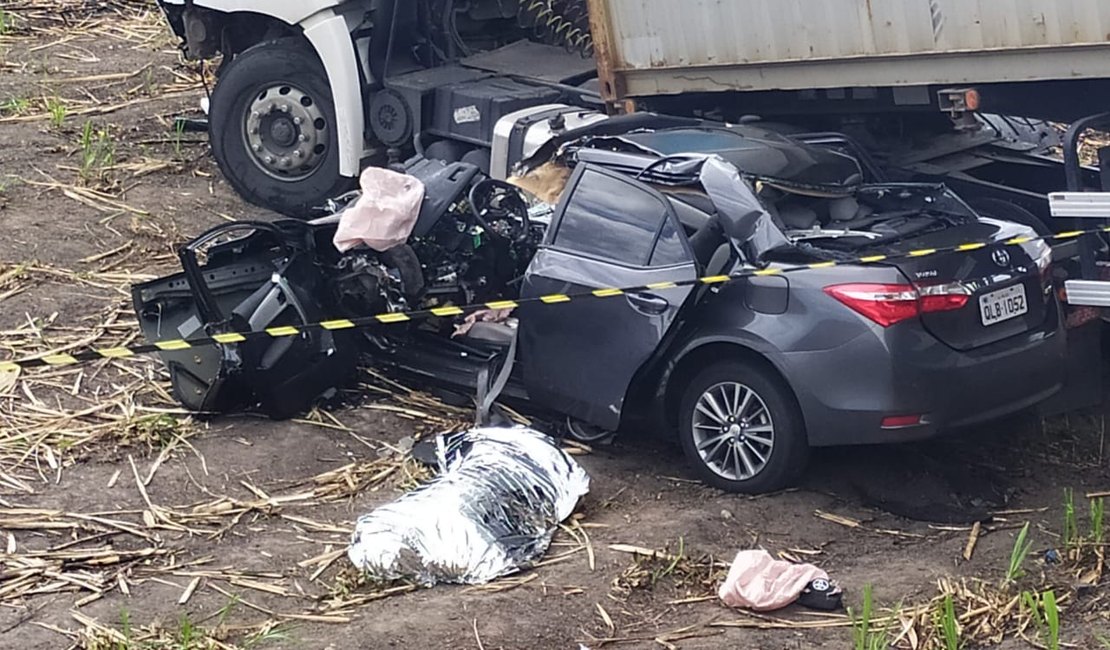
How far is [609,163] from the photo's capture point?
7180 millimetres

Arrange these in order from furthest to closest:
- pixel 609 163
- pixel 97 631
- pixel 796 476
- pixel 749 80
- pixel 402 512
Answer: pixel 749 80, pixel 609 163, pixel 796 476, pixel 402 512, pixel 97 631

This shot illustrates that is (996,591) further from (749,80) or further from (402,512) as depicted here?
(749,80)

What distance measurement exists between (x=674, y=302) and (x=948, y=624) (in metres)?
2.16

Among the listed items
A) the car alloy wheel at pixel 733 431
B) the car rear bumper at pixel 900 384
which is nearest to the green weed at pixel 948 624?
the car rear bumper at pixel 900 384

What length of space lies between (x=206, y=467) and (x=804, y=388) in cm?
280

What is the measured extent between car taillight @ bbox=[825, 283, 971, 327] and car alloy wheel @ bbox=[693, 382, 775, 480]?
0.61m

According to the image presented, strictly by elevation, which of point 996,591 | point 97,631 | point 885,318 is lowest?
point 996,591

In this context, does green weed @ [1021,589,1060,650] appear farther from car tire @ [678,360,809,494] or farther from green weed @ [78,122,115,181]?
green weed @ [78,122,115,181]

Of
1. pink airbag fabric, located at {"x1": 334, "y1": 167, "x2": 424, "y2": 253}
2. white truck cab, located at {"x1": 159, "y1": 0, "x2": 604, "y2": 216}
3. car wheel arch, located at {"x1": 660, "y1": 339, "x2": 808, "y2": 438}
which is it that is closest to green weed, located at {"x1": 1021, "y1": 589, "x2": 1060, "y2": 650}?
car wheel arch, located at {"x1": 660, "y1": 339, "x2": 808, "y2": 438}

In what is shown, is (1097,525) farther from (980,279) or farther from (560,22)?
(560,22)

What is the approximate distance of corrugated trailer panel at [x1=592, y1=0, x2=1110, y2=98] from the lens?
7.00 meters

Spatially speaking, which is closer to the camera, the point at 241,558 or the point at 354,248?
the point at 241,558

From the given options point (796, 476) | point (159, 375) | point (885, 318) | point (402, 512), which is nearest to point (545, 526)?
point (402, 512)

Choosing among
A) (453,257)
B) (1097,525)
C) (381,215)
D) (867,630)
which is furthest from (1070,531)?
(381,215)
